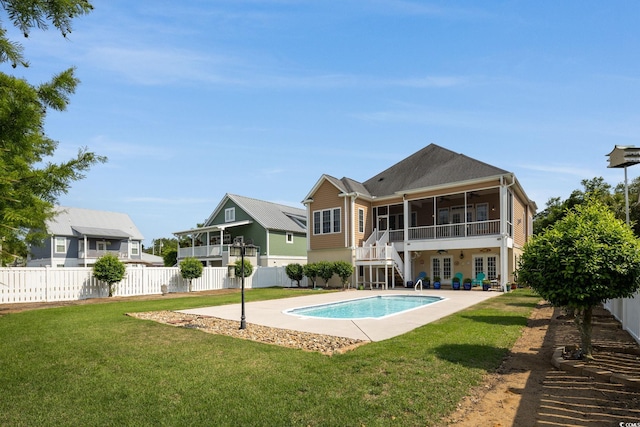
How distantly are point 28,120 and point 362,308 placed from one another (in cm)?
1266

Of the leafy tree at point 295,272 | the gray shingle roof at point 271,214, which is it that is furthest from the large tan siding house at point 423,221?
the gray shingle roof at point 271,214

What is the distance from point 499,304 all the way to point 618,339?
6.39 metres

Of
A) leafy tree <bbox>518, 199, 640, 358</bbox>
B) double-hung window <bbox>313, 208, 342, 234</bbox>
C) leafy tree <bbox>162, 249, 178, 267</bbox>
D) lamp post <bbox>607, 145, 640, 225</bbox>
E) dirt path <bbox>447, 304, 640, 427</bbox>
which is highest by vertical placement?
lamp post <bbox>607, 145, 640, 225</bbox>

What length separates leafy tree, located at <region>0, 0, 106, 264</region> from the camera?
296 cm

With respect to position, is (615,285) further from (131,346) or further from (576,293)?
(131,346)

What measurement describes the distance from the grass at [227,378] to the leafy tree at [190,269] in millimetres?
13914

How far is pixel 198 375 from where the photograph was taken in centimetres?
499

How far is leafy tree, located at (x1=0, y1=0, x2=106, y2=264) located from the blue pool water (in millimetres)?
8682

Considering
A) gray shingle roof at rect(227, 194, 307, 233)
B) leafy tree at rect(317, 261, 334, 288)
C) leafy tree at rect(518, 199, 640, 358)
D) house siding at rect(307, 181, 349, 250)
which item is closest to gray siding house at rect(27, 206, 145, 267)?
gray shingle roof at rect(227, 194, 307, 233)

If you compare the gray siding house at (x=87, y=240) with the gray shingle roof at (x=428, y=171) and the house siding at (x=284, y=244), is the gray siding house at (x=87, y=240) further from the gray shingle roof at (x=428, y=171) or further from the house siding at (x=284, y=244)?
the gray shingle roof at (x=428, y=171)

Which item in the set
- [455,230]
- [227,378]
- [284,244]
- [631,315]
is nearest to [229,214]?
[284,244]

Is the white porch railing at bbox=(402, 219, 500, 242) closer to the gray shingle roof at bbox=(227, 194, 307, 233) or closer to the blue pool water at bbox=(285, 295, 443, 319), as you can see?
the blue pool water at bbox=(285, 295, 443, 319)

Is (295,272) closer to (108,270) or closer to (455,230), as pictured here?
(455,230)

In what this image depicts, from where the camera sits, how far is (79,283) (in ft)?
57.4
